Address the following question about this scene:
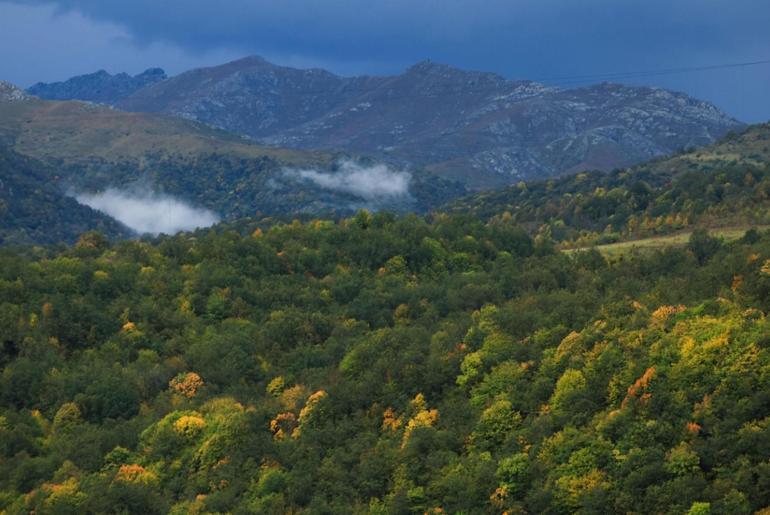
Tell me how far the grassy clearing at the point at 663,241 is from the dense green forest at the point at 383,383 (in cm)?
757

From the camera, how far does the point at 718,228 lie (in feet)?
429

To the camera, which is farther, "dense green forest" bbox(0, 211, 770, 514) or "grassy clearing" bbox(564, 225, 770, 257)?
"grassy clearing" bbox(564, 225, 770, 257)

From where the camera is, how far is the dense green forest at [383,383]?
54.5 metres

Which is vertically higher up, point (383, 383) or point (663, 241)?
point (663, 241)

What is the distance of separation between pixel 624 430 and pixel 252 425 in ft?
93.8

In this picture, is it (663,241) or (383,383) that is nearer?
(383,383)

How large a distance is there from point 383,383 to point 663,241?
59.2 metres

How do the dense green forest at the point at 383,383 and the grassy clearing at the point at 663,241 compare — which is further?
the grassy clearing at the point at 663,241

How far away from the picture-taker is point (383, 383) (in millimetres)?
77500

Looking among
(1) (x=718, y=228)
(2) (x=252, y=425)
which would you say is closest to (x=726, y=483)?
(2) (x=252, y=425)

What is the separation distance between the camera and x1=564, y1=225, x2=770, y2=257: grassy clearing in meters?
120

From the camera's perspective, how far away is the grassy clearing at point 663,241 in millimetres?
120000

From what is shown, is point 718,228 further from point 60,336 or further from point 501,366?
point 60,336

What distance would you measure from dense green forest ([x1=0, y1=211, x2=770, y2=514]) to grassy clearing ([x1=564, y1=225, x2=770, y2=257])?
7565 mm
